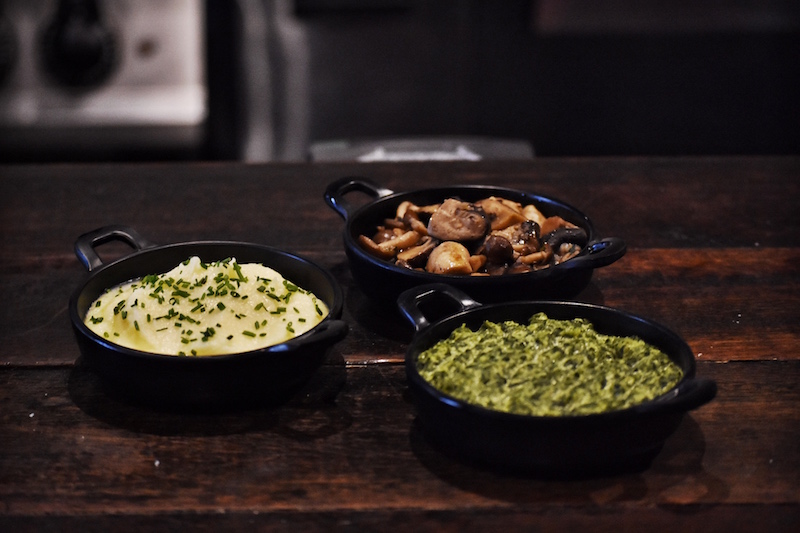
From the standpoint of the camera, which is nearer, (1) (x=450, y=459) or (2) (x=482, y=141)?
(1) (x=450, y=459)

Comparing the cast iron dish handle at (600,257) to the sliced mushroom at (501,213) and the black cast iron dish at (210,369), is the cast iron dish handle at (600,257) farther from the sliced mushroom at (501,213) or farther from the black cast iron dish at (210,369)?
the black cast iron dish at (210,369)

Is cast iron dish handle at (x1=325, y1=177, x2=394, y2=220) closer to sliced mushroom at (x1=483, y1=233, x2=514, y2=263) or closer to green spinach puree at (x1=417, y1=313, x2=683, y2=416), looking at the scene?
sliced mushroom at (x1=483, y1=233, x2=514, y2=263)

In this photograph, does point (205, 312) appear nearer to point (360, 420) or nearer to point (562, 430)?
point (360, 420)

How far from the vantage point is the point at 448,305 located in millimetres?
1535

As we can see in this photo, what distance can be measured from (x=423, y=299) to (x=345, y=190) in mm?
587

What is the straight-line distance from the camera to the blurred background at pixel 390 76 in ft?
12.9

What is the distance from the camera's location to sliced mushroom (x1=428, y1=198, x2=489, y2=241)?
64.8 inches

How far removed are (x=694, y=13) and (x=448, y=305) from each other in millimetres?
3176

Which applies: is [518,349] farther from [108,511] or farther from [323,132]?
[323,132]

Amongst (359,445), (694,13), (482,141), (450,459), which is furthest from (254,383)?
(694,13)

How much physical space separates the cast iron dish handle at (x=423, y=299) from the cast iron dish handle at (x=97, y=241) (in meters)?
0.55

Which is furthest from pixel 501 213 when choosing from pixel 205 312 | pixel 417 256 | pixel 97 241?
pixel 97 241

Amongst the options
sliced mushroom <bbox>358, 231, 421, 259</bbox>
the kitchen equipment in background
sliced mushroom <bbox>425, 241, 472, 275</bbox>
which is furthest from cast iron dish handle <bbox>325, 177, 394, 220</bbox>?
the kitchen equipment in background

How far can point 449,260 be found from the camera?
5.16 feet
